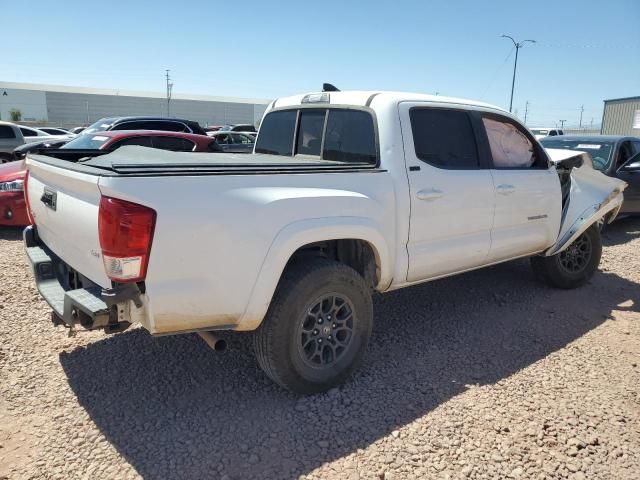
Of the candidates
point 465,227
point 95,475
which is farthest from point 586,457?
point 95,475

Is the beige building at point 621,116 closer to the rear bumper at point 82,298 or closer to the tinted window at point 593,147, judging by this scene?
the tinted window at point 593,147

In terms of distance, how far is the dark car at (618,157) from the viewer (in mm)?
8406

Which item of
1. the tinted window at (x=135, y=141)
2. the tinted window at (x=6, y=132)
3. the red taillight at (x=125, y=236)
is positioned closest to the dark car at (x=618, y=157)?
the tinted window at (x=135, y=141)

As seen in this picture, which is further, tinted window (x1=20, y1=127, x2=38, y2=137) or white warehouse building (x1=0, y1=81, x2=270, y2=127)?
white warehouse building (x1=0, y1=81, x2=270, y2=127)

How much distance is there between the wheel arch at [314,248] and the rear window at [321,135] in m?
0.61

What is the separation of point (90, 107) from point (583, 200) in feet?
282

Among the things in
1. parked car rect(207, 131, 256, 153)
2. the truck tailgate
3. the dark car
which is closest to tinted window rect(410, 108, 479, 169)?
the truck tailgate

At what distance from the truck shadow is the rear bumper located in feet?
2.11

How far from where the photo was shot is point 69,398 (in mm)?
3127

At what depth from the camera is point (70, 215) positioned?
2.73m

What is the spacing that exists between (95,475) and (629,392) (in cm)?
334

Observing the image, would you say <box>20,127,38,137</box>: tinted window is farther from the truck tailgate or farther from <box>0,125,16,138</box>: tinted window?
the truck tailgate

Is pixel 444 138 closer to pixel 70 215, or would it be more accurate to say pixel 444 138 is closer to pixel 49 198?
pixel 70 215

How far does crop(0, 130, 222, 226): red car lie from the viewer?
695cm
